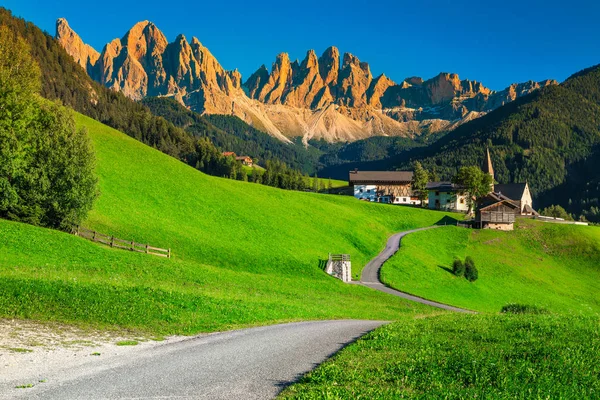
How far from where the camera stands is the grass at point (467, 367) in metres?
9.76

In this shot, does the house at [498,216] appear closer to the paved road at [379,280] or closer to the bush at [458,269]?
the paved road at [379,280]

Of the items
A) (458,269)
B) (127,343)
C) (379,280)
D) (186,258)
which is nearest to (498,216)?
(458,269)

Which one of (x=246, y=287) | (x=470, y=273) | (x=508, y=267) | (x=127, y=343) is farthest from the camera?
(x=508, y=267)

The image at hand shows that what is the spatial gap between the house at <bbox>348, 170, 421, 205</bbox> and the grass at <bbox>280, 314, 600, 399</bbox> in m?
164

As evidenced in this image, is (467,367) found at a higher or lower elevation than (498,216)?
lower

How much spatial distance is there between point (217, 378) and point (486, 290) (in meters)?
65.7

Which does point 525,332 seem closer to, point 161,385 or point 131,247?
point 161,385

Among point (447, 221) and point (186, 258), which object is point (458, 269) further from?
point (447, 221)

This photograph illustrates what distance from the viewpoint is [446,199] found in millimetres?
153250

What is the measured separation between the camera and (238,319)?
24797 millimetres

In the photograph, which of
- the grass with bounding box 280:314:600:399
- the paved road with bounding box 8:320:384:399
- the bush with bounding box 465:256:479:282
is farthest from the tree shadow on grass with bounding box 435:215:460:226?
the paved road with bounding box 8:320:384:399

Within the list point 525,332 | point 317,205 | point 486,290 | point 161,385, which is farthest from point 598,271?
point 161,385

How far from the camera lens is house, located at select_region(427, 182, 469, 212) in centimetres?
15125

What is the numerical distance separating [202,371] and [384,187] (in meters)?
175
